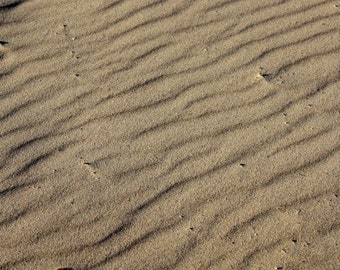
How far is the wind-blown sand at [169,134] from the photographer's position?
3.51m

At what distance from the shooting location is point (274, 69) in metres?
4.34

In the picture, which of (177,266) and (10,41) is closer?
(177,266)

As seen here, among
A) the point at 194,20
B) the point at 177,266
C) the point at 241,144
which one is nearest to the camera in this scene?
the point at 177,266

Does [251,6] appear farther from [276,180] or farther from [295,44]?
[276,180]

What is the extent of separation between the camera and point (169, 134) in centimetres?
400

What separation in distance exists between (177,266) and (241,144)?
832 millimetres

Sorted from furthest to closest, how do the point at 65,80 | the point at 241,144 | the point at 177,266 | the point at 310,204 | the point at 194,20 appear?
the point at 194,20 → the point at 65,80 → the point at 241,144 → the point at 310,204 → the point at 177,266

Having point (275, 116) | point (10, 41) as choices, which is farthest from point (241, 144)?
point (10, 41)

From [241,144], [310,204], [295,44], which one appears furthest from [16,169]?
[295,44]

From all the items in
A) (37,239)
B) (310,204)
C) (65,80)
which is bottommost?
(310,204)

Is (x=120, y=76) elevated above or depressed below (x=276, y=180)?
above

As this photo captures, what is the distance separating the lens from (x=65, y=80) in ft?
14.2

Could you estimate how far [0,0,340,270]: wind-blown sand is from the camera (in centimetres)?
351

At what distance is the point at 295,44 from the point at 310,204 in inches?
48.5
